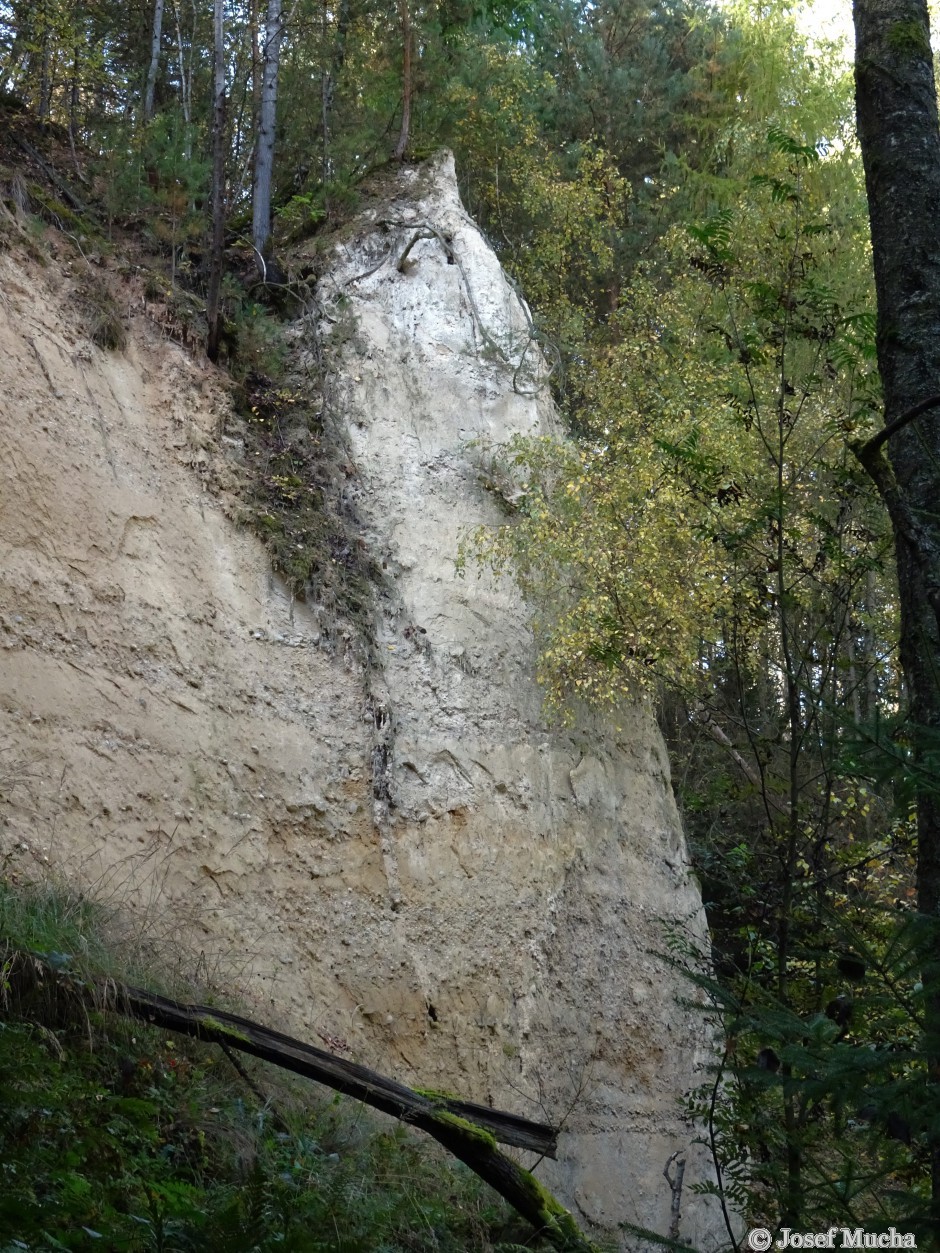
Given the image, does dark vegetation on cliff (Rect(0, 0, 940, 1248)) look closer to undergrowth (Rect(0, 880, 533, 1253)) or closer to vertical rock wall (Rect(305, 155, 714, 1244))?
undergrowth (Rect(0, 880, 533, 1253))

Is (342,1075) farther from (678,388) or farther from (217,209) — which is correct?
(678,388)

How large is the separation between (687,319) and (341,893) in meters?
10.4

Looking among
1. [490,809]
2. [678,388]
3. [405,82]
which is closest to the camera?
[490,809]

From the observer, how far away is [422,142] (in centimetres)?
1614

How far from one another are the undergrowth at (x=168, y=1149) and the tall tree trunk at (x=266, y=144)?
26.6ft

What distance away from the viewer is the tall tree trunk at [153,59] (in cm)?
1372

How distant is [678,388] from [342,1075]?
395 inches

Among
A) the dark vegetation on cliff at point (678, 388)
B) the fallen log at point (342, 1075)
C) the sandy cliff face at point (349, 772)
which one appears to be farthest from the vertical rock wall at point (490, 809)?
the fallen log at point (342, 1075)

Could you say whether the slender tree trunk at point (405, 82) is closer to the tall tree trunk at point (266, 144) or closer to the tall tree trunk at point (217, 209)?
the tall tree trunk at point (266, 144)

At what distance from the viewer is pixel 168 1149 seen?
516 cm

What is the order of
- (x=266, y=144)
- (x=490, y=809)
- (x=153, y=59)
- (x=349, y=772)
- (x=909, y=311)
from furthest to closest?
(x=153, y=59) < (x=266, y=144) < (x=490, y=809) < (x=349, y=772) < (x=909, y=311)

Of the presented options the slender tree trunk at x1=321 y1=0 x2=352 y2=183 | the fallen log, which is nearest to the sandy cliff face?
the fallen log

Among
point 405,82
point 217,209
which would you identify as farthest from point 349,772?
point 405,82

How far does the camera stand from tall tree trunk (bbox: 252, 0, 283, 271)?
41.2 feet
